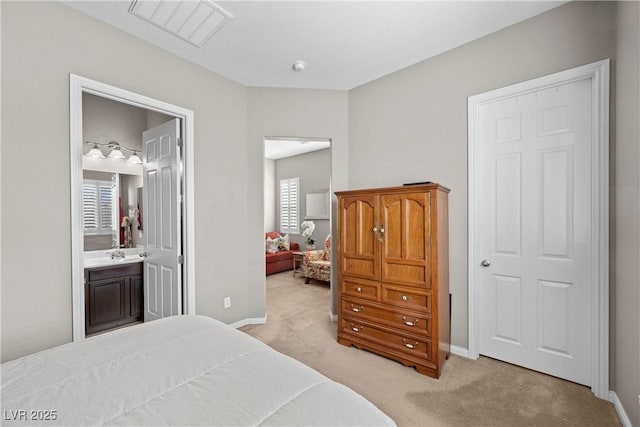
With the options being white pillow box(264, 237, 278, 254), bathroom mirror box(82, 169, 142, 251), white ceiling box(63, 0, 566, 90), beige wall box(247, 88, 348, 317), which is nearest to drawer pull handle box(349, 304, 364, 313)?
beige wall box(247, 88, 348, 317)

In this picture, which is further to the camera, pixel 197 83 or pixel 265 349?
pixel 197 83

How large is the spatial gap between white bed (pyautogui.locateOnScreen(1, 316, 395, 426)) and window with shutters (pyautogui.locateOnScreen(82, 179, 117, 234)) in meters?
2.87

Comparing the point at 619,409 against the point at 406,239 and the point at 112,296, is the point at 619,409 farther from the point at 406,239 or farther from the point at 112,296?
the point at 112,296

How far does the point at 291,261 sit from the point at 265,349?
5.45 metres

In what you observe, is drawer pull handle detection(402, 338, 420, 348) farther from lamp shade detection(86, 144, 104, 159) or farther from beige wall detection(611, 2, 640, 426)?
lamp shade detection(86, 144, 104, 159)

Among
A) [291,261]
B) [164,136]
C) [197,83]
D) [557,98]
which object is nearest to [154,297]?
[164,136]

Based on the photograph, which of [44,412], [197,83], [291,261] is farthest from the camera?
[291,261]

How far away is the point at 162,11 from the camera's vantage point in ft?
7.23

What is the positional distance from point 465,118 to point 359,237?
1465mm

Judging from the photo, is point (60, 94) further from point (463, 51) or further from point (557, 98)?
point (557, 98)

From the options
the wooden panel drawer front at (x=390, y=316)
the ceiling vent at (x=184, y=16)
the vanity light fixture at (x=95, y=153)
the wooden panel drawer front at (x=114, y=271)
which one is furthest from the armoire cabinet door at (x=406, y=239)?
the vanity light fixture at (x=95, y=153)

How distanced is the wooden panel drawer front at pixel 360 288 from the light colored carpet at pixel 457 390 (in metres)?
0.53

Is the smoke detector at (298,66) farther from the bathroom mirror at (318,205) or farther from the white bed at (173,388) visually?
the bathroom mirror at (318,205)

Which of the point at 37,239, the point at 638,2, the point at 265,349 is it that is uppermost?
the point at 638,2
